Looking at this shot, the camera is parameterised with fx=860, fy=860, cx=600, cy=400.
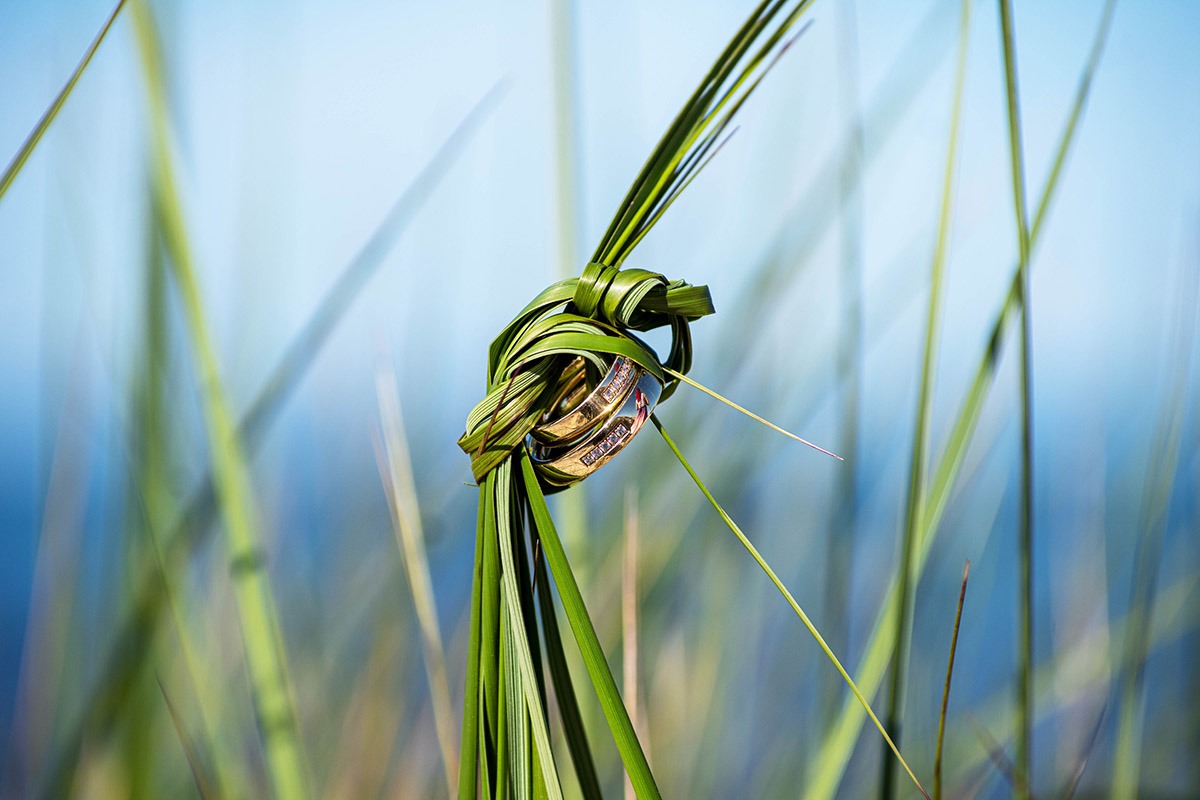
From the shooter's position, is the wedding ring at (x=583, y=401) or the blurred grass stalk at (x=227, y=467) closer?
the wedding ring at (x=583, y=401)

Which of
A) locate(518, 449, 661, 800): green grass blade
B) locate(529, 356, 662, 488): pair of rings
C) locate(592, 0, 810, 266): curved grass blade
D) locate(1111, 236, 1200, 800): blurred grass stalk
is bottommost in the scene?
locate(1111, 236, 1200, 800): blurred grass stalk

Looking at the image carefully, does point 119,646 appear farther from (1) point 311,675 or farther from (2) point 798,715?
(2) point 798,715

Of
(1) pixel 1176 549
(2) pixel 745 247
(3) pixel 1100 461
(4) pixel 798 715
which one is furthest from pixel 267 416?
(1) pixel 1176 549

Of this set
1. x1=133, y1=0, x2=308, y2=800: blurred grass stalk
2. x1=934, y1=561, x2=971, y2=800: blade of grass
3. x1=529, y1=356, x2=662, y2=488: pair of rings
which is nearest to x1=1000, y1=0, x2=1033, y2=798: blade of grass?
x1=934, y1=561, x2=971, y2=800: blade of grass

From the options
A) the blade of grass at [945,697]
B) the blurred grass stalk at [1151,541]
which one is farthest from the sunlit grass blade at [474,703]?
the blurred grass stalk at [1151,541]

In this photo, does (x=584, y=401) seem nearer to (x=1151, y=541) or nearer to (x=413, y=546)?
(x=413, y=546)

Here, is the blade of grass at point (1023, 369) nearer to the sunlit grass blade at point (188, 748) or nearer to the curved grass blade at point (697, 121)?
the curved grass blade at point (697, 121)

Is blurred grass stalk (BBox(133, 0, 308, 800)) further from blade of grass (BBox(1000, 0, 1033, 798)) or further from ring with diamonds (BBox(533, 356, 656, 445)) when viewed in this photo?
blade of grass (BBox(1000, 0, 1033, 798))
